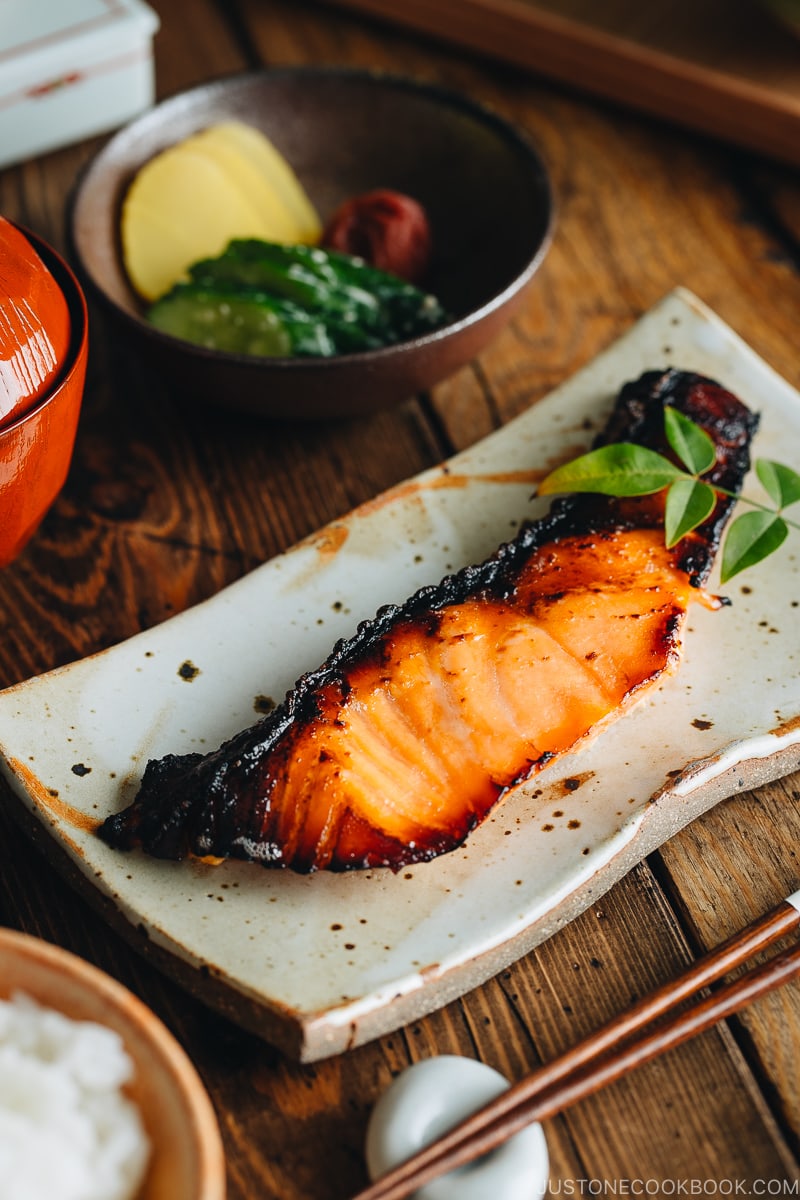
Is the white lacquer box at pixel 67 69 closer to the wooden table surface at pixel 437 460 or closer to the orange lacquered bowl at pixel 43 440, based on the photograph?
the wooden table surface at pixel 437 460

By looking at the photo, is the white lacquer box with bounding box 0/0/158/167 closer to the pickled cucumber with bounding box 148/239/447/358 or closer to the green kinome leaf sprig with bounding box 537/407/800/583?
the pickled cucumber with bounding box 148/239/447/358

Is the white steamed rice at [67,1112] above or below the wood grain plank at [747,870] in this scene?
above

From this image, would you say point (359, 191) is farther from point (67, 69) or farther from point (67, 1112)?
point (67, 1112)

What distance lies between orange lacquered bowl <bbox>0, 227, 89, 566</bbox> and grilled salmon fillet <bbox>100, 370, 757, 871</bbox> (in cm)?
47

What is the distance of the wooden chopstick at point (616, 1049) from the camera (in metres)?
1.31

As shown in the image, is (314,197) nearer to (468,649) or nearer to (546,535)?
(546,535)

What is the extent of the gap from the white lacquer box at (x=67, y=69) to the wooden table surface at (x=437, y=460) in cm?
9

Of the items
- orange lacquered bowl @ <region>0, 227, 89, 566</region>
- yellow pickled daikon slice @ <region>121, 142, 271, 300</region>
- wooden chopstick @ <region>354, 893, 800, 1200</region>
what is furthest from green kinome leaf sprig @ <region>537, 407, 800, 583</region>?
yellow pickled daikon slice @ <region>121, 142, 271, 300</region>

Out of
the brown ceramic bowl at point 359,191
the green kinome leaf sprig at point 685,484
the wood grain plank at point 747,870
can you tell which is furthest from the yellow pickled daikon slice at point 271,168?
the wood grain plank at point 747,870

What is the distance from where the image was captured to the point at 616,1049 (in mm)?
1441

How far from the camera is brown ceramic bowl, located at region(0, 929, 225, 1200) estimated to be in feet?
3.84

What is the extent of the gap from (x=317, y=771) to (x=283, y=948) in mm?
226

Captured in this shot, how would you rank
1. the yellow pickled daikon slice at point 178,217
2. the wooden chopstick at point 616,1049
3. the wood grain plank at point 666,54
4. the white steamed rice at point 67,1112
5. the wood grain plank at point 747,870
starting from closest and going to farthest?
the white steamed rice at point 67,1112, the wooden chopstick at point 616,1049, the wood grain plank at point 747,870, the yellow pickled daikon slice at point 178,217, the wood grain plank at point 666,54

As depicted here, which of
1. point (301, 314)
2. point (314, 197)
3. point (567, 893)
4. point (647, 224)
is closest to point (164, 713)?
point (567, 893)
